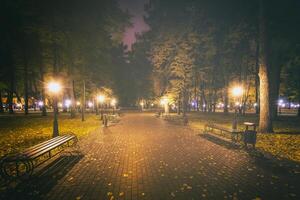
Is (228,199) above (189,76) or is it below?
below

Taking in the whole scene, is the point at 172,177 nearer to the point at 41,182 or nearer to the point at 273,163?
the point at 41,182

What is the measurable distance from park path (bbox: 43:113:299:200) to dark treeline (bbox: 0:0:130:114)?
33.6ft

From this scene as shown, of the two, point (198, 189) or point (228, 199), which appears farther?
point (198, 189)

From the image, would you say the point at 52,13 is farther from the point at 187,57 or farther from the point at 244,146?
the point at 187,57

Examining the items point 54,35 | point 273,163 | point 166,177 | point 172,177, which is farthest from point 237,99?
point 54,35

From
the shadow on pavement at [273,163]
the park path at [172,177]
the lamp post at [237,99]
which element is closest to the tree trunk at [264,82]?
the lamp post at [237,99]

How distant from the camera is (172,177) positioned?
6.64 m

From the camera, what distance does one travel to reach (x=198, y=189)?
5.76 meters

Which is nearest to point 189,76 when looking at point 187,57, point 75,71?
point 187,57

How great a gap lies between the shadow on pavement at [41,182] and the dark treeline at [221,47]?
16631 millimetres

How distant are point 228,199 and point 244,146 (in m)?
6.21

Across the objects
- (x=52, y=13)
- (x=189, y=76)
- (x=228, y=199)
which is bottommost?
(x=228, y=199)

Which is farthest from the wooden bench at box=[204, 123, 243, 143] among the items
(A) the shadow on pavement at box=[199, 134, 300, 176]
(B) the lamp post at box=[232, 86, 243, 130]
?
(A) the shadow on pavement at box=[199, 134, 300, 176]

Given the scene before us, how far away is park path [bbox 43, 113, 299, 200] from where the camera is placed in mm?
5484
